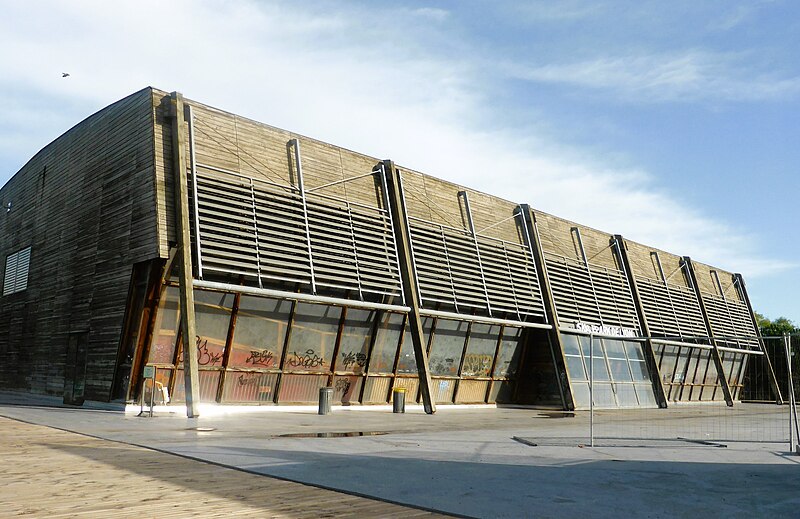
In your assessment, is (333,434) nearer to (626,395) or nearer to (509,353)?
(509,353)

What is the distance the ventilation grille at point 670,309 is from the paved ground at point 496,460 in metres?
21.8

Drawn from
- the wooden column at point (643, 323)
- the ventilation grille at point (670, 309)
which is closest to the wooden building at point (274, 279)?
the wooden column at point (643, 323)

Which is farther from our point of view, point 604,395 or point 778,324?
point 778,324

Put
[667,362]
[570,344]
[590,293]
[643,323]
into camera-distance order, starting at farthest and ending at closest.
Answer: [667,362] → [643,323] → [590,293] → [570,344]

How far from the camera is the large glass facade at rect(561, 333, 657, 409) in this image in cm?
3425

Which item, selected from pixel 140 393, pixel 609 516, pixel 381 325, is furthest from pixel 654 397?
pixel 609 516

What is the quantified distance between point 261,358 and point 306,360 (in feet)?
6.35

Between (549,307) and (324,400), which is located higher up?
(549,307)

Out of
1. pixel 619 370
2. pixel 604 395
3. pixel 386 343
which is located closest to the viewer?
pixel 386 343

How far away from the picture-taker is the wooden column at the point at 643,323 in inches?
1565

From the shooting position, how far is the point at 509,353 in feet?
111

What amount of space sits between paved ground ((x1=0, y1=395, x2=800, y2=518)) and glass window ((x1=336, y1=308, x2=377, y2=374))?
5.51 m

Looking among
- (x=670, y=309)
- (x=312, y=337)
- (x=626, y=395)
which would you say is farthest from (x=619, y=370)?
(x=312, y=337)

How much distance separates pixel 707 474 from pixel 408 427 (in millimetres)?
9543
